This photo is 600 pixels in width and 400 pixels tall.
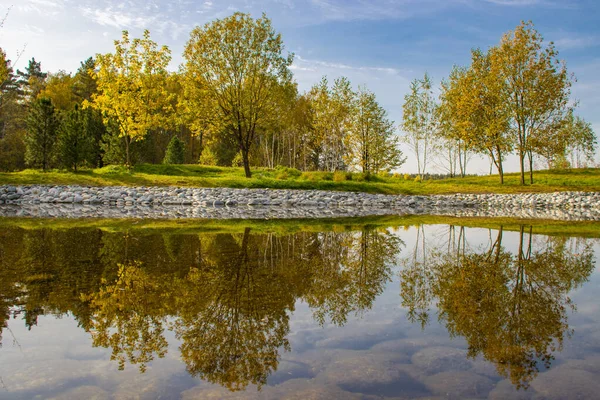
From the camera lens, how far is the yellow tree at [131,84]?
28344mm

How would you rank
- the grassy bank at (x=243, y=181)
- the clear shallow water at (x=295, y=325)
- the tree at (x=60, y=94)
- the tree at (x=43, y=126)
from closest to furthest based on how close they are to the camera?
1. the clear shallow water at (x=295, y=325)
2. the grassy bank at (x=243, y=181)
3. the tree at (x=43, y=126)
4. the tree at (x=60, y=94)

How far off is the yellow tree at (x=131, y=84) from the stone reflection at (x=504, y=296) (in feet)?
84.4

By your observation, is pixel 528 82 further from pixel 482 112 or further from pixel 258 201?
pixel 258 201

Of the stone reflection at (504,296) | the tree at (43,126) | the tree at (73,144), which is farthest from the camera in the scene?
the tree at (43,126)

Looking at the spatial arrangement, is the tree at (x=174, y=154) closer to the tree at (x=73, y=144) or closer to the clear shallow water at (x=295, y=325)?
the tree at (x=73, y=144)

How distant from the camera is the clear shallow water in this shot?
105 inches

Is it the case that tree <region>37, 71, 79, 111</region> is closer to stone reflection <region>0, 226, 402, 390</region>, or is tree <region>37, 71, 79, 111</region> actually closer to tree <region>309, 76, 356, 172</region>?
tree <region>309, 76, 356, 172</region>

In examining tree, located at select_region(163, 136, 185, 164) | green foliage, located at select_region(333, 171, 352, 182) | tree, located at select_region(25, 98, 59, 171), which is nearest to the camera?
green foliage, located at select_region(333, 171, 352, 182)

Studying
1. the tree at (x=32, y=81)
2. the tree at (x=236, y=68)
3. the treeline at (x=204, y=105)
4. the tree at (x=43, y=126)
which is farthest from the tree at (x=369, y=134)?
the tree at (x=32, y=81)

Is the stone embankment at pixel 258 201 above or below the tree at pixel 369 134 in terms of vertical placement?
below

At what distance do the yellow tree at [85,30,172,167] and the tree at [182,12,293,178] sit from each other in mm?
3309

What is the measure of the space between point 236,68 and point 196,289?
24.0 meters

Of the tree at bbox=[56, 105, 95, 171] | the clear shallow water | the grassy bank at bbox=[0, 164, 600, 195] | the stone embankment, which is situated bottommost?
the clear shallow water

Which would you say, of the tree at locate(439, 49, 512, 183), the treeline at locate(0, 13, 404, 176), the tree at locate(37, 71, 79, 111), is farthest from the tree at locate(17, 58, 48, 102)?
the tree at locate(439, 49, 512, 183)
